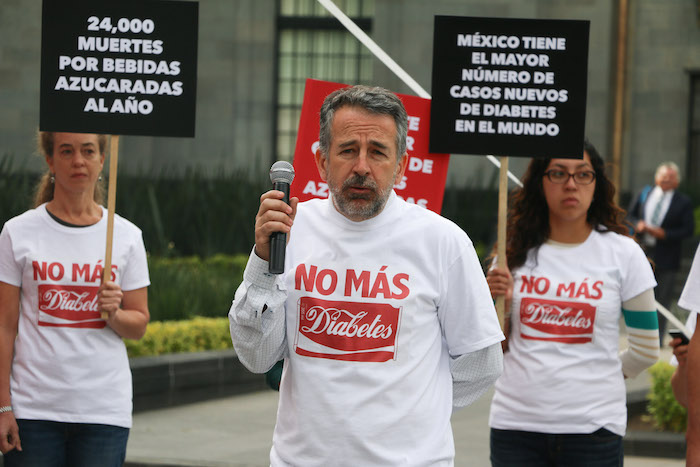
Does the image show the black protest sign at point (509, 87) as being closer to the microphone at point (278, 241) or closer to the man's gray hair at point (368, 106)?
the man's gray hair at point (368, 106)

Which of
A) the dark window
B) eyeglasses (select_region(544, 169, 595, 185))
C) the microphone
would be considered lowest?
the microphone

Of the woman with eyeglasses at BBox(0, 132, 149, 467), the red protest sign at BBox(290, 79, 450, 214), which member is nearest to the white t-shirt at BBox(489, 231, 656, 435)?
the red protest sign at BBox(290, 79, 450, 214)

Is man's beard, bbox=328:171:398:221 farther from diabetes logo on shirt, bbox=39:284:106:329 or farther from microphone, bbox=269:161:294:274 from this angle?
diabetes logo on shirt, bbox=39:284:106:329

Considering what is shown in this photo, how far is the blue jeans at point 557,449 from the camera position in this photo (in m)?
4.59

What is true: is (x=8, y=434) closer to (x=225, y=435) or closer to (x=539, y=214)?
(x=539, y=214)

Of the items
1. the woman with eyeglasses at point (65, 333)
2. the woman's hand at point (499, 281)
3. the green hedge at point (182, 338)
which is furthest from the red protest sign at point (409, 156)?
the green hedge at point (182, 338)

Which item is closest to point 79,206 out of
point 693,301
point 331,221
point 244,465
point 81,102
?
point 81,102

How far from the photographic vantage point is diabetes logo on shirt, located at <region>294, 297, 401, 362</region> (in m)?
3.29

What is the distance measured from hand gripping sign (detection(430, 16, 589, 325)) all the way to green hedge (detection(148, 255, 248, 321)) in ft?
19.2

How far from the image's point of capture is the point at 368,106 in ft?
10.9

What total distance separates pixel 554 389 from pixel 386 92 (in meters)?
1.74

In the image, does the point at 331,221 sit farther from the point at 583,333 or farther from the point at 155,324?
the point at 155,324

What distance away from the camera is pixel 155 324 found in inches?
385

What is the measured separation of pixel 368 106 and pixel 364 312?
1.87 ft
